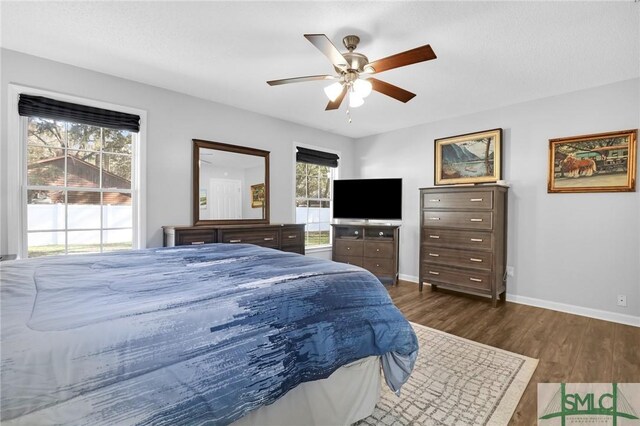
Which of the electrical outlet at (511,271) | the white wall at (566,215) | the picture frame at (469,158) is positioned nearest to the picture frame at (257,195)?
the picture frame at (469,158)

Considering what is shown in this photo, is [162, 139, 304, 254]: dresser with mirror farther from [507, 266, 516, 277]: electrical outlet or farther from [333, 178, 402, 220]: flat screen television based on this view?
[507, 266, 516, 277]: electrical outlet

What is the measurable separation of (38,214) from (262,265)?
257 centimetres

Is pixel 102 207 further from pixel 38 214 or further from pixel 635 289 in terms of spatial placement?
pixel 635 289

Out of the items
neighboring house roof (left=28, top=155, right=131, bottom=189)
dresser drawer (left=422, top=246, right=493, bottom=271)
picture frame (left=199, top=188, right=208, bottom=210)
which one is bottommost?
dresser drawer (left=422, top=246, right=493, bottom=271)

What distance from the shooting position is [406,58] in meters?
2.10

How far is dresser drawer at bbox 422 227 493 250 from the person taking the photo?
3.73 meters

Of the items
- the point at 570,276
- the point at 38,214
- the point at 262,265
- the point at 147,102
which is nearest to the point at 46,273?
the point at 262,265

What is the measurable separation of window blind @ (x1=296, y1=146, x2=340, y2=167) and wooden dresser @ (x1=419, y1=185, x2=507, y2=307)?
1.76 metres

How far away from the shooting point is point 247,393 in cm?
111

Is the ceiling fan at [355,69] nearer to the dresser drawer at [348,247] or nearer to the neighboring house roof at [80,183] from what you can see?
the neighboring house roof at [80,183]

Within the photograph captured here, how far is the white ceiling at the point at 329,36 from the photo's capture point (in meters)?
2.12

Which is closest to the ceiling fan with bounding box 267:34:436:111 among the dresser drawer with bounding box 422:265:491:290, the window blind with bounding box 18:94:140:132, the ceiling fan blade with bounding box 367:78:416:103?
the ceiling fan blade with bounding box 367:78:416:103

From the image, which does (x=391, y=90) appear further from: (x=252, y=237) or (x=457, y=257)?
(x=457, y=257)

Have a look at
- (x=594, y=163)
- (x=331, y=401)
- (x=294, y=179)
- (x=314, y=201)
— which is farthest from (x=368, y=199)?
(x=331, y=401)
